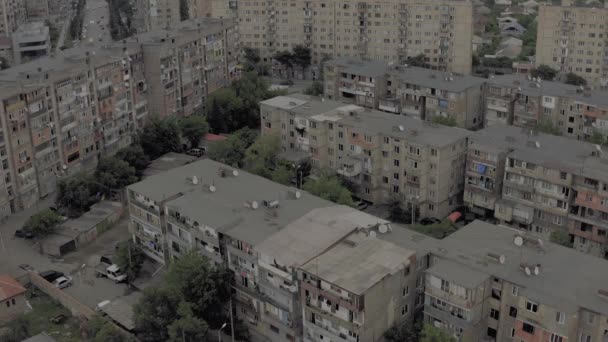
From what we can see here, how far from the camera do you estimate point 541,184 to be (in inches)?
1789

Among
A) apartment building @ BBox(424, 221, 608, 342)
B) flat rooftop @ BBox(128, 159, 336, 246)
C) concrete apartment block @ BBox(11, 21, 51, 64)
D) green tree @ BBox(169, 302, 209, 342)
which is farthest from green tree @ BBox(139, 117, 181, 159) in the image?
concrete apartment block @ BBox(11, 21, 51, 64)

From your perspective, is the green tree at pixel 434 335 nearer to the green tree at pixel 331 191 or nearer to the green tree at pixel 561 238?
the green tree at pixel 561 238

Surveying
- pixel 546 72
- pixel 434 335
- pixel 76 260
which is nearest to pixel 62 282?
pixel 76 260

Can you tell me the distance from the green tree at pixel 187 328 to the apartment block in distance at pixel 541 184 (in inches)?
872

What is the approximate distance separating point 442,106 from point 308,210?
2837 cm

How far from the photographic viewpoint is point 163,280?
41594 mm

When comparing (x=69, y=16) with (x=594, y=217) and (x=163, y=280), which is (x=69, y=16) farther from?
(x=594, y=217)

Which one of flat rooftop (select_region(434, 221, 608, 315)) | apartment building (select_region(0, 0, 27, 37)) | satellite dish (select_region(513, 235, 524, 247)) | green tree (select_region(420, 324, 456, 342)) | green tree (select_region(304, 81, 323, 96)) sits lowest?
green tree (select_region(420, 324, 456, 342))

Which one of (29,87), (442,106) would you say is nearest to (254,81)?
(442,106)

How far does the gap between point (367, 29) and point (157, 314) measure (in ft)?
179

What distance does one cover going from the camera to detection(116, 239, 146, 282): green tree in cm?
4234

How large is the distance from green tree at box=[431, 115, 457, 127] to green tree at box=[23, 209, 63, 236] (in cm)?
3156

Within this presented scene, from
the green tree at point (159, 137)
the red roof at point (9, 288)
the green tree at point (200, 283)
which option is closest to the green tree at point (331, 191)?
the green tree at point (200, 283)

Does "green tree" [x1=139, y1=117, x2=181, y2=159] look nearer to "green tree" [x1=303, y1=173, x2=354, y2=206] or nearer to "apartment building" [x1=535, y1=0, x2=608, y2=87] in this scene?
"green tree" [x1=303, y1=173, x2=354, y2=206]
